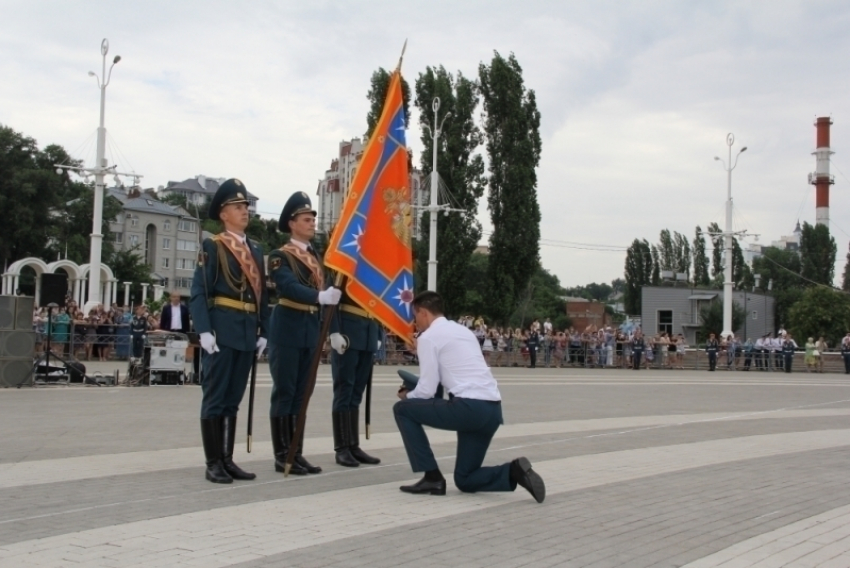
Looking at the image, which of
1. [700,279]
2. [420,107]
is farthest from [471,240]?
[700,279]

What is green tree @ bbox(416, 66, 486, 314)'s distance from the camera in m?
49.2

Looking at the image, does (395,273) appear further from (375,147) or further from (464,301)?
(464,301)

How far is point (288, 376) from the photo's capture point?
26.1 ft

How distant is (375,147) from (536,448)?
3774 millimetres

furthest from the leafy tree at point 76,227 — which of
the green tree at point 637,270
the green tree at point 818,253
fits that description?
the green tree at point 818,253

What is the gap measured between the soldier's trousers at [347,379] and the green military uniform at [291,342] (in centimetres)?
29

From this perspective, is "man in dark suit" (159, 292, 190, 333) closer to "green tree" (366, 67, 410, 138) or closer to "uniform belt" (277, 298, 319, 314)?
"uniform belt" (277, 298, 319, 314)

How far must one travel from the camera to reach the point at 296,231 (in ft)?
26.7

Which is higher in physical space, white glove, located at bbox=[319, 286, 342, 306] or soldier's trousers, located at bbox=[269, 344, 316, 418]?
white glove, located at bbox=[319, 286, 342, 306]

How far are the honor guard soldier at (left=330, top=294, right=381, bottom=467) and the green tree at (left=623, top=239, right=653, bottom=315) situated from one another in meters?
93.4

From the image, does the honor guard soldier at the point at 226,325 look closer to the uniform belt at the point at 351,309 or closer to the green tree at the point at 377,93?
the uniform belt at the point at 351,309

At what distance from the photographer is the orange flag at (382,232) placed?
26.7 ft

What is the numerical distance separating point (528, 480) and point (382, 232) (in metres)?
2.67

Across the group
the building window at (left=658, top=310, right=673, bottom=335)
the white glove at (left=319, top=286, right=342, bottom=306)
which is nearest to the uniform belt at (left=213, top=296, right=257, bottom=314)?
the white glove at (left=319, top=286, right=342, bottom=306)
